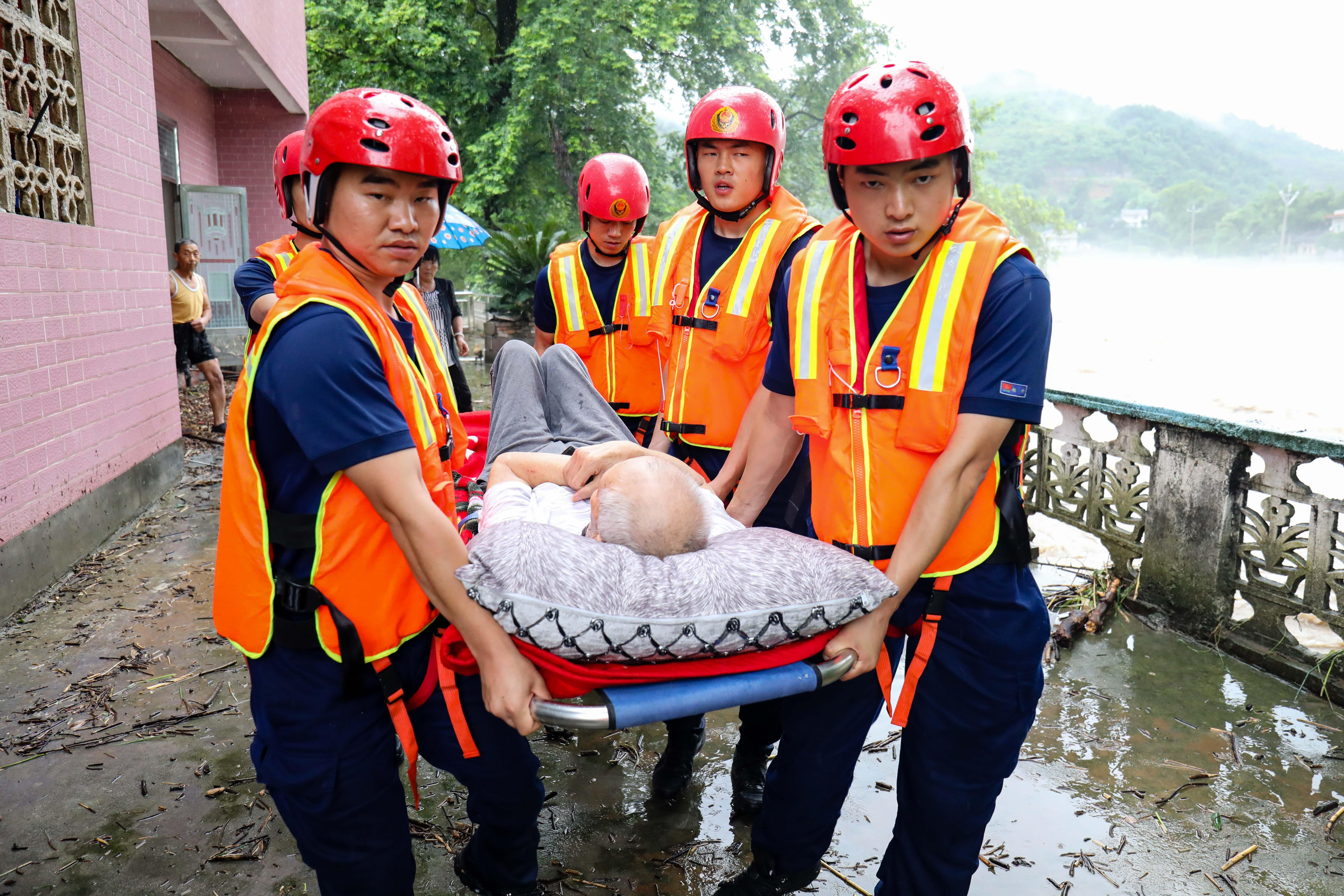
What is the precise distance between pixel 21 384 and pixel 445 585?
4178 millimetres

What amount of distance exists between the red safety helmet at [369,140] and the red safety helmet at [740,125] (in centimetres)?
158

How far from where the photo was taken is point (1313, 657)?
3.84m

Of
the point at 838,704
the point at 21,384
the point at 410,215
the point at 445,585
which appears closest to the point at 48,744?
the point at 21,384

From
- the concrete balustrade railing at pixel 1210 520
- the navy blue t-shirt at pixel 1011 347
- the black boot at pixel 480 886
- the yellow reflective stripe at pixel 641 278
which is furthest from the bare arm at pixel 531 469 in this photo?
the concrete balustrade railing at pixel 1210 520

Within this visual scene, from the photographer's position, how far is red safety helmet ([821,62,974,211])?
184 cm

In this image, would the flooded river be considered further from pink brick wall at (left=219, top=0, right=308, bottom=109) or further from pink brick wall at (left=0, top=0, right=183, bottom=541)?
pink brick wall at (left=219, top=0, right=308, bottom=109)

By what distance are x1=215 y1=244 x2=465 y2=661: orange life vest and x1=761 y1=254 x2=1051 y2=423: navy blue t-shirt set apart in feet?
3.98

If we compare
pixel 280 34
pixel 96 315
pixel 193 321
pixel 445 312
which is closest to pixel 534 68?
pixel 280 34

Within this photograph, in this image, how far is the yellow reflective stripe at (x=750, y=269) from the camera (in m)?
3.08

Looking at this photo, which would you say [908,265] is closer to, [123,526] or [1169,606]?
[1169,606]

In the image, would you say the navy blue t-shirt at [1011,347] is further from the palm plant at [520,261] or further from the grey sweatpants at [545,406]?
the palm plant at [520,261]

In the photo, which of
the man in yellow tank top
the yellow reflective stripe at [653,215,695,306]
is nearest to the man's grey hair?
the yellow reflective stripe at [653,215,695,306]

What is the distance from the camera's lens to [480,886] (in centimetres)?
229

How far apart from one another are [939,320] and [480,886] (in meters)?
1.87
